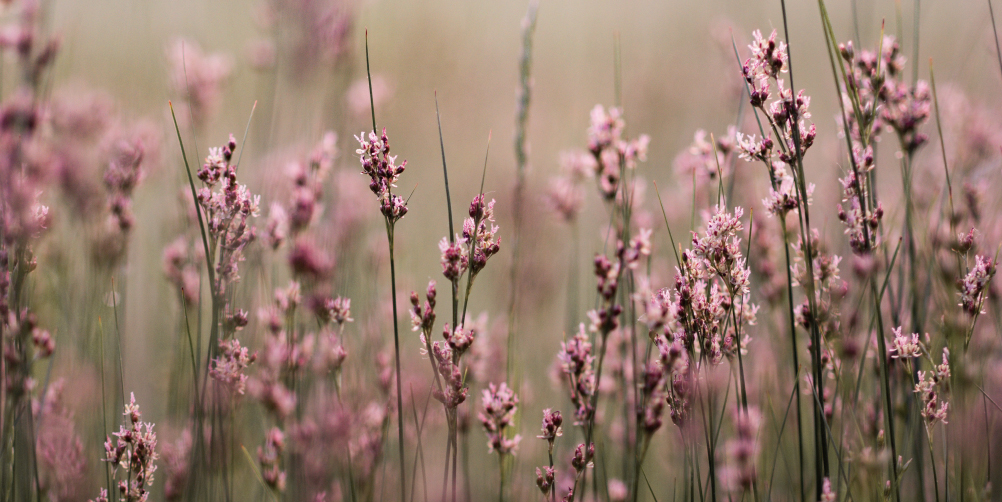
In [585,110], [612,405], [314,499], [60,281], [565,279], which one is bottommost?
[314,499]

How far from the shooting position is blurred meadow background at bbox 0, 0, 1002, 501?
4.90 ft

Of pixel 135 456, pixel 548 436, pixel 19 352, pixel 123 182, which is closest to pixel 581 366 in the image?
pixel 548 436

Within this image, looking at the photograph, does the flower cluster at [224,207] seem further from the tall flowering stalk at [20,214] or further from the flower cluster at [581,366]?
the flower cluster at [581,366]

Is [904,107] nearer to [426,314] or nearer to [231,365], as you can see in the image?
[426,314]

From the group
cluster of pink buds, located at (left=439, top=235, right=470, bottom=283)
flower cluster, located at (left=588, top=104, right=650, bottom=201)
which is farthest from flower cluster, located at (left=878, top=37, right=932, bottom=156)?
cluster of pink buds, located at (left=439, top=235, right=470, bottom=283)

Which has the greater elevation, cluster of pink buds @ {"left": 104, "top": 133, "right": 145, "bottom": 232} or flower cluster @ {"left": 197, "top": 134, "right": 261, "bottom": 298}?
cluster of pink buds @ {"left": 104, "top": 133, "right": 145, "bottom": 232}

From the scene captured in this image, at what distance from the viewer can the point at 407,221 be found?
4371mm

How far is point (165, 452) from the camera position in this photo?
1451 millimetres

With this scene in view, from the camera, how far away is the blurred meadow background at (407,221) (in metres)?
1.49

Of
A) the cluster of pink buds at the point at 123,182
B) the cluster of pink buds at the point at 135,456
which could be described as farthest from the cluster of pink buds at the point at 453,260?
the cluster of pink buds at the point at 123,182

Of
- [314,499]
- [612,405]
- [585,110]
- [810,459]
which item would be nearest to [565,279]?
[612,405]

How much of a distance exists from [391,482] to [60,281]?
4.17 ft

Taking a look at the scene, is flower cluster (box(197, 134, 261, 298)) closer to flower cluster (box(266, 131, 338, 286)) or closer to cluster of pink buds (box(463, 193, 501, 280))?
flower cluster (box(266, 131, 338, 286))

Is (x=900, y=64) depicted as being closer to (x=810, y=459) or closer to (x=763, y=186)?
(x=763, y=186)
